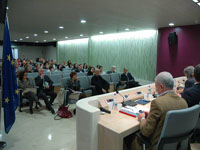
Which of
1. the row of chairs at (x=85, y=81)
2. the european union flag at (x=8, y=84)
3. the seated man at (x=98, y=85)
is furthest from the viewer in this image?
the seated man at (x=98, y=85)

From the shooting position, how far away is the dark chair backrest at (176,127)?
141 centimetres

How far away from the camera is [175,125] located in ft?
4.73

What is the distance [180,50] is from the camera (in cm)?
622

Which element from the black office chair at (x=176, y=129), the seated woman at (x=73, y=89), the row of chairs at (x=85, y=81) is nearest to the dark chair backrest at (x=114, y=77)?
the row of chairs at (x=85, y=81)

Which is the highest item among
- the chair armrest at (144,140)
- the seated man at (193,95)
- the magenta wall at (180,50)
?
the magenta wall at (180,50)

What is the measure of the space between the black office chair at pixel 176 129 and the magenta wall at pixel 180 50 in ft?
16.8

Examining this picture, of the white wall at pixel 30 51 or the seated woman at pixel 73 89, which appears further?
the white wall at pixel 30 51

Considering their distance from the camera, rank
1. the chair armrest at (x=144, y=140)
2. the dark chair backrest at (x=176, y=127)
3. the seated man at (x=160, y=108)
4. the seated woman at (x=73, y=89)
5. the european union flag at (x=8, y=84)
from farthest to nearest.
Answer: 1. the seated woman at (x=73, y=89)
2. the european union flag at (x=8, y=84)
3. the chair armrest at (x=144, y=140)
4. the seated man at (x=160, y=108)
5. the dark chair backrest at (x=176, y=127)

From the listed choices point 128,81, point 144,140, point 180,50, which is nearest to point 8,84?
point 144,140

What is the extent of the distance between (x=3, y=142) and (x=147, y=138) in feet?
7.99

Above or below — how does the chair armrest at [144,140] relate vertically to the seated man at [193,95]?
below

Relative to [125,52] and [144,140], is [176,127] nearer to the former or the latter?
[144,140]

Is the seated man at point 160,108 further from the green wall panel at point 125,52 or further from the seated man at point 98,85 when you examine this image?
the green wall panel at point 125,52

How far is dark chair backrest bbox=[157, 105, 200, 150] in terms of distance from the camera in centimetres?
141
